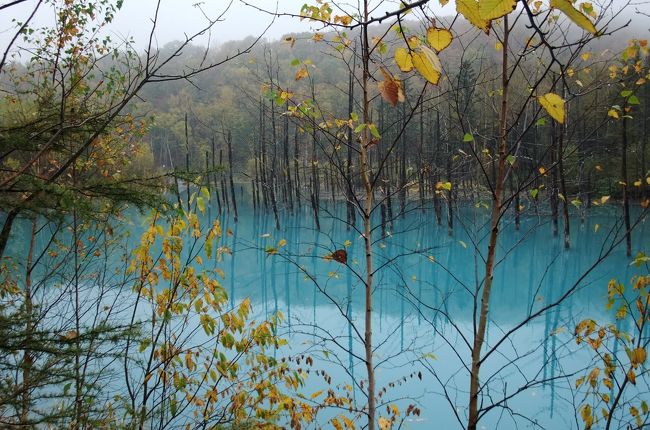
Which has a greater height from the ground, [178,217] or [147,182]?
[147,182]

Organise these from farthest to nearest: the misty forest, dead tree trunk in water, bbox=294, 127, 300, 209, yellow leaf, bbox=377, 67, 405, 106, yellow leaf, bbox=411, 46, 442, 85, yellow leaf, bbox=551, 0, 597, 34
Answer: dead tree trunk in water, bbox=294, 127, 300, 209 → the misty forest → yellow leaf, bbox=377, 67, 405, 106 → yellow leaf, bbox=411, 46, 442, 85 → yellow leaf, bbox=551, 0, 597, 34

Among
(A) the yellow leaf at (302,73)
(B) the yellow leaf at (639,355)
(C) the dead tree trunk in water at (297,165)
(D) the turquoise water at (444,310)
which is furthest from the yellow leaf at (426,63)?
(C) the dead tree trunk in water at (297,165)

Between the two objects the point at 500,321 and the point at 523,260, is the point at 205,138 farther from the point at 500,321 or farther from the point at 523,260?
the point at 500,321

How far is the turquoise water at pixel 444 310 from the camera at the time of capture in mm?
2580

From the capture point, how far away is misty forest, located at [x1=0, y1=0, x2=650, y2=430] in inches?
61.8

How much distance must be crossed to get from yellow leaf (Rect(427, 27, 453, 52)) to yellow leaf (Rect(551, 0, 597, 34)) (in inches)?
5.6

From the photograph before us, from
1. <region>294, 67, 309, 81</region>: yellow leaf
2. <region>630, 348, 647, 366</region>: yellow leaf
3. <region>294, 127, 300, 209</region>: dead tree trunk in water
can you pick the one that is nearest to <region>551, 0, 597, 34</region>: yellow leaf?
<region>294, 67, 309, 81</region>: yellow leaf

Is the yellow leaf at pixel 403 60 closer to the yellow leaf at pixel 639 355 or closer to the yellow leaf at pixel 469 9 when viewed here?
the yellow leaf at pixel 469 9

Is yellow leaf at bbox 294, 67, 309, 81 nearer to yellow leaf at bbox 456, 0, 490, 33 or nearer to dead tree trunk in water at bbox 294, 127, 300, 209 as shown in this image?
dead tree trunk in water at bbox 294, 127, 300, 209

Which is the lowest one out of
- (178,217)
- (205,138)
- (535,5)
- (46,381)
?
(46,381)

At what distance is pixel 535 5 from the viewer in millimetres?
1657

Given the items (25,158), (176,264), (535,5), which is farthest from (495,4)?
(25,158)

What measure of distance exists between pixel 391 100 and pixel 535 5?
4.39 ft

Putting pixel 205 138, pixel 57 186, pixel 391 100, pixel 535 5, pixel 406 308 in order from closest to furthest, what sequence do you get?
pixel 391 100 → pixel 57 186 → pixel 535 5 → pixel 406 308 → pixel 205 138
